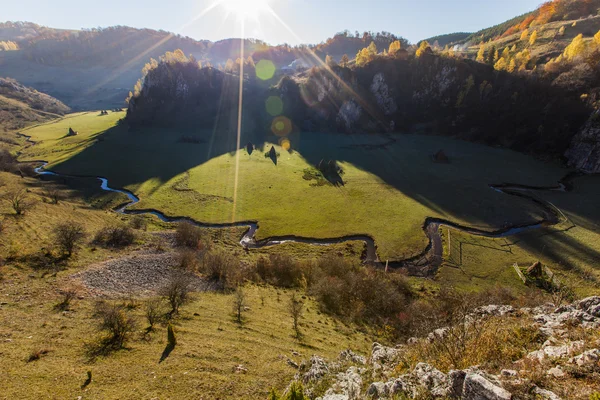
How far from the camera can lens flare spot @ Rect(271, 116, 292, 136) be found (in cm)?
15662

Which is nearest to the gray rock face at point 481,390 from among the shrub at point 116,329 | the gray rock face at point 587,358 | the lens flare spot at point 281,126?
the gray rock face at point 587,358

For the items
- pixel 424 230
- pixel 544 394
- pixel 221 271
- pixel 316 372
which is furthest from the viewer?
pixel 424 230

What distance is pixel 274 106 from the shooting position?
580 feet

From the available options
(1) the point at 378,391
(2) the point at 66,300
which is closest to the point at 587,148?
(1) the point at 378,391

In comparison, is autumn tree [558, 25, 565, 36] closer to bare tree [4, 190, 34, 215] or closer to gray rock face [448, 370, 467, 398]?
gray rock face [448, 370, 467, 398]

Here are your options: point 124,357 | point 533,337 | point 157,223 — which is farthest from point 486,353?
point 157,223

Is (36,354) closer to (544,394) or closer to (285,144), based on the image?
(544,394)

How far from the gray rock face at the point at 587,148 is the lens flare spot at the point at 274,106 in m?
143

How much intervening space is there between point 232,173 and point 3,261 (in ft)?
228

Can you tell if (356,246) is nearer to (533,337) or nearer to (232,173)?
(533,337)

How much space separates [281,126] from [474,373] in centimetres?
15936

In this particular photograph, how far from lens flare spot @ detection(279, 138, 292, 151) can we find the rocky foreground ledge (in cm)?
11593

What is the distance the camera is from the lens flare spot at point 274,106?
173250 mm

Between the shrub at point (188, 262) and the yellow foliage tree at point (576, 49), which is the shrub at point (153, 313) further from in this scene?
the yellow foliage tree at point (576, 49)
